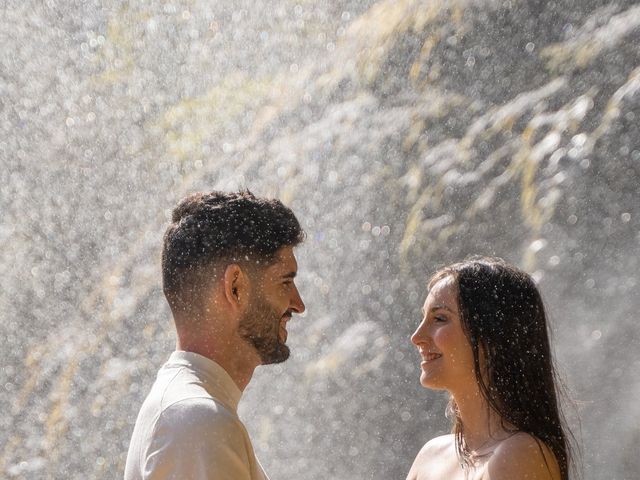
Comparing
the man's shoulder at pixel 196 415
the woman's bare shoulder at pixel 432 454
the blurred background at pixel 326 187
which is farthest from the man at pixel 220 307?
the blurred background at pixel 326 187

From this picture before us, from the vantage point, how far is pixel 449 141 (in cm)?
660

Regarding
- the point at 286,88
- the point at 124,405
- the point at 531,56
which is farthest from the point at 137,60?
the point at 531,56

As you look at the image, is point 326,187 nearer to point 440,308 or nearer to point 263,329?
point 440,308

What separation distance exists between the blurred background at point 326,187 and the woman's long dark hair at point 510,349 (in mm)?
2087

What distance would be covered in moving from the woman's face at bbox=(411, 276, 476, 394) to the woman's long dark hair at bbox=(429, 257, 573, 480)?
2cm

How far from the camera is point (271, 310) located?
7.97 feet

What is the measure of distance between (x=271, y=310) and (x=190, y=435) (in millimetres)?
533

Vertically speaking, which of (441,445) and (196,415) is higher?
(196,415)

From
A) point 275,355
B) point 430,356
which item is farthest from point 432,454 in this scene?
point 275,355

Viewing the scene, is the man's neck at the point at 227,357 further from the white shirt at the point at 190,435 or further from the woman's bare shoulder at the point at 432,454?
the woman's bare shoulder at the point at 432,454

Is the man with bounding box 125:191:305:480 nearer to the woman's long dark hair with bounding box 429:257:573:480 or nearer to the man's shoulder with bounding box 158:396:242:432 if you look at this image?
the man's shoulder with bounding box 158:396:242:432

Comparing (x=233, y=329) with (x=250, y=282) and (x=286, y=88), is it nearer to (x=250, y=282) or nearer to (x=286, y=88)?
(x=250, y=282)

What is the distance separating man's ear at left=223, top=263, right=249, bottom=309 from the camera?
7.72 ft

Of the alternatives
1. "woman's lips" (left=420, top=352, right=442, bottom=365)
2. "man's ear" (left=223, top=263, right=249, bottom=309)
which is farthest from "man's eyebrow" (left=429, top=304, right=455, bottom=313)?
"man's ear" (left=223, top=263, right=249, bottom=309)
